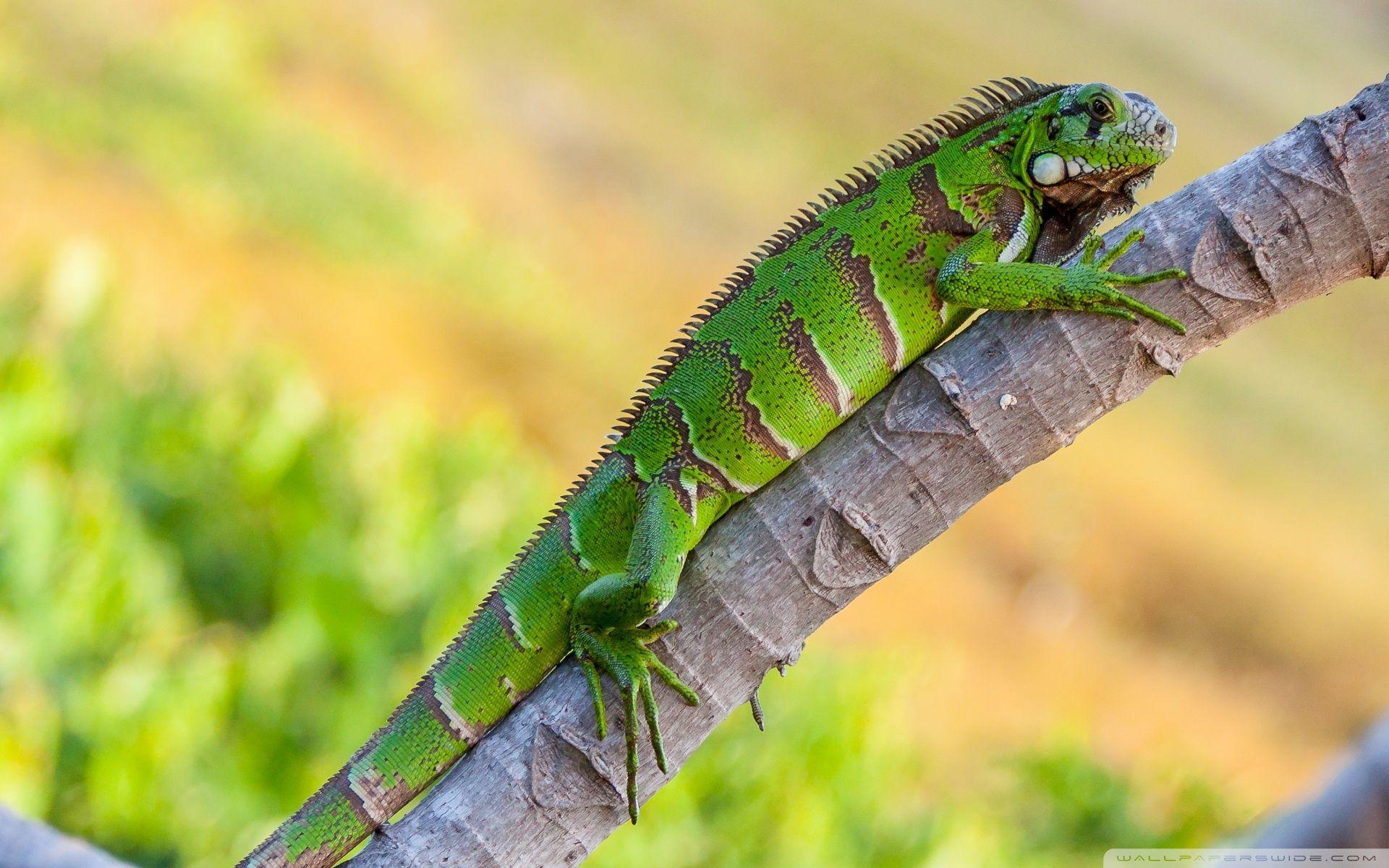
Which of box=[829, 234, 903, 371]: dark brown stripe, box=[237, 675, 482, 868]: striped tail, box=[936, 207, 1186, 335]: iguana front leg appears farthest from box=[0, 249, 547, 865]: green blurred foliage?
box=[936, 207, 1186, 335]: iguana front leg

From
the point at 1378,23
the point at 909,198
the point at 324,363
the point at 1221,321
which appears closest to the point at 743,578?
the point at 1221,321

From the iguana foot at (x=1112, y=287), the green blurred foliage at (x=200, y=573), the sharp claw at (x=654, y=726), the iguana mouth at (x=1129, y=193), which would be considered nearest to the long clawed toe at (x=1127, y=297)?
the iguana foot at (x=1112, y=287)

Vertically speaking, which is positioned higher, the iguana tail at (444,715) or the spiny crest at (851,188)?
the spiny crest at (851,188)

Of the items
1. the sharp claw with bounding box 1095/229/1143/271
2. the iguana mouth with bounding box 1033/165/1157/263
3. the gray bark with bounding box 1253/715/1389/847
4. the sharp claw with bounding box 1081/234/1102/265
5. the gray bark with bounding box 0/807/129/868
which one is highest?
the gray bark with bounding box 0/807/129/868

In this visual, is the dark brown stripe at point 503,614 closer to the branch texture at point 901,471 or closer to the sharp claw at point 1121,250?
the branch texture at point 901,471

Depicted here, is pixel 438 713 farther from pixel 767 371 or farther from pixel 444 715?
pixel 767 371

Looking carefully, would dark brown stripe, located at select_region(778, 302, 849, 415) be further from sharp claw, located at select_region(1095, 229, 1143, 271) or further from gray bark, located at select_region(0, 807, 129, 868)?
gray bark, located at select_region(0, 807, 129, 868)

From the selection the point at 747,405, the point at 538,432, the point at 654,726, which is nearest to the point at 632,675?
the point at 654,726
